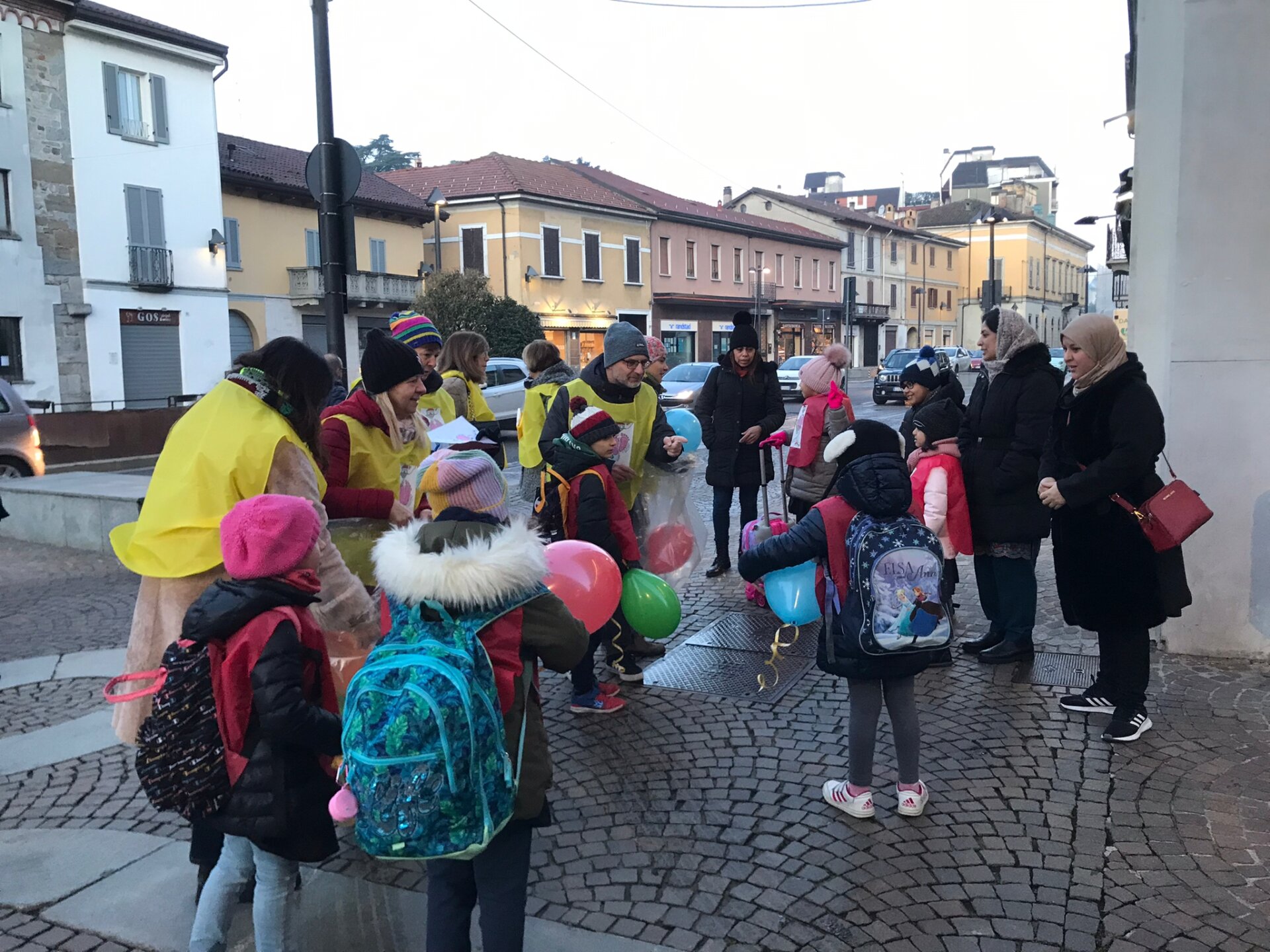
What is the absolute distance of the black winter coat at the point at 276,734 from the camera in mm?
2516

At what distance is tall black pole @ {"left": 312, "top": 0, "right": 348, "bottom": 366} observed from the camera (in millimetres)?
7055

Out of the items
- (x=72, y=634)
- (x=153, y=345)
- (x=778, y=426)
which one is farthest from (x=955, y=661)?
(x=153, y=345)

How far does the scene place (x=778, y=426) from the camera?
24.1ft

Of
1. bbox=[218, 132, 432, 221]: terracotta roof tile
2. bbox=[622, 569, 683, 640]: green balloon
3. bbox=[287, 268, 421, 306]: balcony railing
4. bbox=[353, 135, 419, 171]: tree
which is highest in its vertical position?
bbox=[353, 135, 419, 171]: tree

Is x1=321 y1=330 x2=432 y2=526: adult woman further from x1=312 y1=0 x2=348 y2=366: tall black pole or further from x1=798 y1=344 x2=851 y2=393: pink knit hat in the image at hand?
x1=312 y1=0 x2=348 y2=366: tall black pole

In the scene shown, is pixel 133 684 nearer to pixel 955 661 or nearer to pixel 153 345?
pixel 955 661

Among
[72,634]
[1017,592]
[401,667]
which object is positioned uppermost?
[401,667]

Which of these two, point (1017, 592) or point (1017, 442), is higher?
point (1017, 442)

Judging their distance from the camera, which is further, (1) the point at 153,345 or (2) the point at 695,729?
(1) the point at 153,345

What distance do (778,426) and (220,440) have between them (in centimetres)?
490

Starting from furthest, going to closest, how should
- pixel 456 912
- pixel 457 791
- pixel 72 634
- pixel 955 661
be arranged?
pixel 72 634
pixel 955 661
pixel 456 912
pixel 457 791

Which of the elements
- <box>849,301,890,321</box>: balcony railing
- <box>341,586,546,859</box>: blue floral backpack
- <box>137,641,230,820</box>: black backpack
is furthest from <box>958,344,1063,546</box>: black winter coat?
<box>849,301,890,321</box>: balcony railing

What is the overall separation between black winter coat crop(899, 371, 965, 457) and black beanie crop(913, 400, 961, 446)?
0.13 m

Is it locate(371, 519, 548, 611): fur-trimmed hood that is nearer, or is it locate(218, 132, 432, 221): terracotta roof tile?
locate(371, 519, 548, 611): fur-trimmed hood
